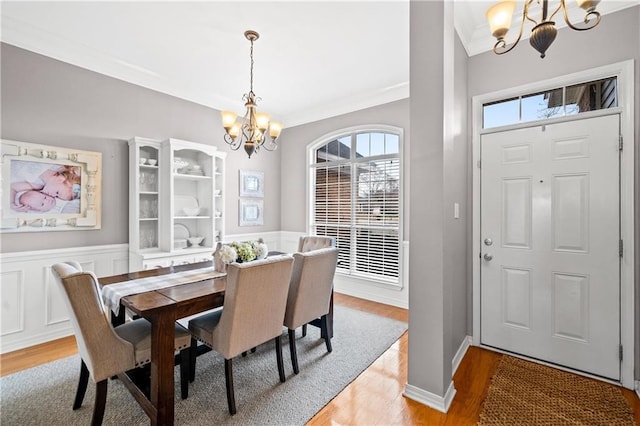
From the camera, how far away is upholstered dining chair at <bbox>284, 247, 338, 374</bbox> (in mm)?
2311

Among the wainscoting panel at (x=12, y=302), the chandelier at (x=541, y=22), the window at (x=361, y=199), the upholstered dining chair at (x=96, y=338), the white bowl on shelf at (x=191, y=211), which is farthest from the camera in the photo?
the window at (x=361, y=199)

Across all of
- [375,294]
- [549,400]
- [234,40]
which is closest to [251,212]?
[375,294]

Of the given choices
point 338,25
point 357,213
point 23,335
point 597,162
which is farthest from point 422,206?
point 23,335

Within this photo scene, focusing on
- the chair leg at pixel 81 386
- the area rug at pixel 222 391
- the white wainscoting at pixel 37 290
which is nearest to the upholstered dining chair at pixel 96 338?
the chair leg at pixel 81 386

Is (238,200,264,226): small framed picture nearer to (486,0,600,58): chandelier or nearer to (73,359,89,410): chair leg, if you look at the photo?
(73,359,89,410): chair leg

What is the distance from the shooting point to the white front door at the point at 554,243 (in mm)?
2213

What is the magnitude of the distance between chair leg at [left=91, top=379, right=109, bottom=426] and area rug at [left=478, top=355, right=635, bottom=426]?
2289 millimetres

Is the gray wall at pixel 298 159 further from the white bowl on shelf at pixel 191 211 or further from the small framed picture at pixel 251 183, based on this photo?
the white bowl on shelf at pixel 191 211

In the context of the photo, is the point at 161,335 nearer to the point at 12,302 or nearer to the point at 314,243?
the point at 314,243

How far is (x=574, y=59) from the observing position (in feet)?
7.61

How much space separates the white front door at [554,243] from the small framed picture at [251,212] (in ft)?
11.3

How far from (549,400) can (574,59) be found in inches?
104

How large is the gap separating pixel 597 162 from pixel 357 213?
274 cm

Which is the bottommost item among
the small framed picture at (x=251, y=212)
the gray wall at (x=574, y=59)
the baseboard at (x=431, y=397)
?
the baseboard at (x=431, y=397)
